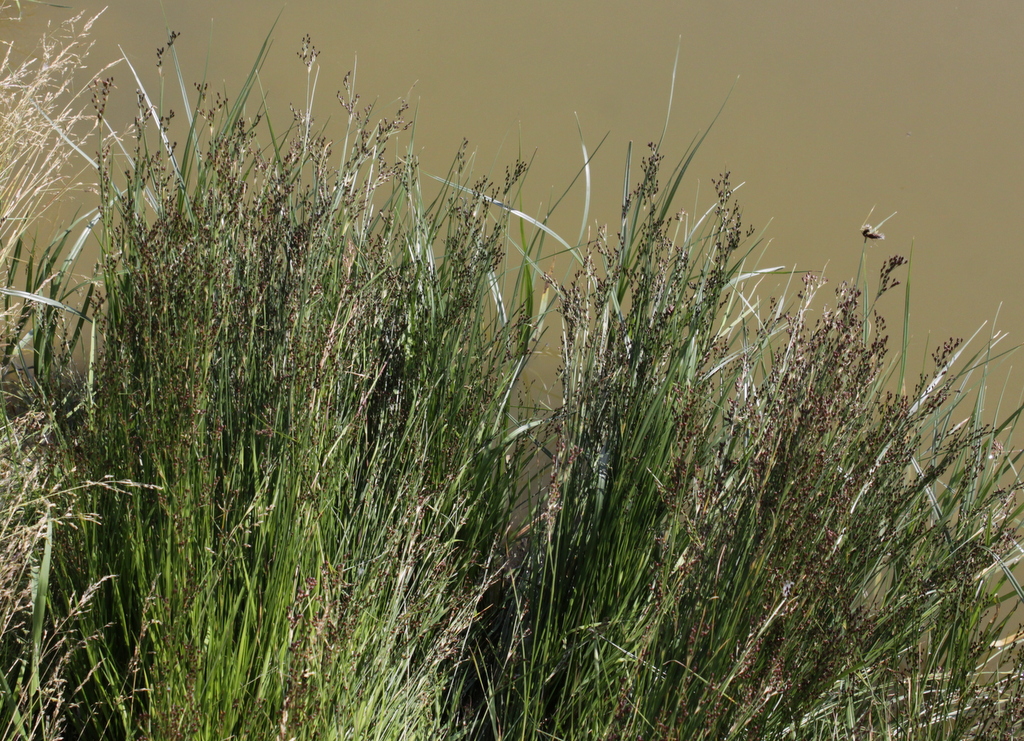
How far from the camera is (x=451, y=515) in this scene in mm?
1565

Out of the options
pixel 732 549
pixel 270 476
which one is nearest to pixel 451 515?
pixel 270 476

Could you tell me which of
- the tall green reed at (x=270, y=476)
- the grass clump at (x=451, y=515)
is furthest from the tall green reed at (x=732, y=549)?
the tall green reed at (x=270, y=476)

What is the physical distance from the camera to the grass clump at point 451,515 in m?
1.24

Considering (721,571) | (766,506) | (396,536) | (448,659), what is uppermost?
(766,506)

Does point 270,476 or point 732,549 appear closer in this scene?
point 732,549

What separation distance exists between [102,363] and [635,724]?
3.79ft

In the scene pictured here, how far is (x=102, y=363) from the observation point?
1.62 m

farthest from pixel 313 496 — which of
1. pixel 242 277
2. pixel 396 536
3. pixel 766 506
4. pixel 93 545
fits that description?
pixel 766 506

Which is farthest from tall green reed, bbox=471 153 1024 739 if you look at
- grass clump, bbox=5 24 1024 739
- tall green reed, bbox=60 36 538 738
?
tall green reed, bbox=60 36 538 738

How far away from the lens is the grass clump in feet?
4.08

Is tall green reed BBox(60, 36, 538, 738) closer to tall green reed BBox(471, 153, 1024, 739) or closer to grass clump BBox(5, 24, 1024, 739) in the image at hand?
grass clump BBox(5, 24, 1024, 739)

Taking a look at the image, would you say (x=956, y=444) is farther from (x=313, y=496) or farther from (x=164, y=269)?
(x=164, y=269)

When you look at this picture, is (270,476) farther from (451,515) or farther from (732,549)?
(732,549)

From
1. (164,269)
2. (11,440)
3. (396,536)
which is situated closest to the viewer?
(396,536)
